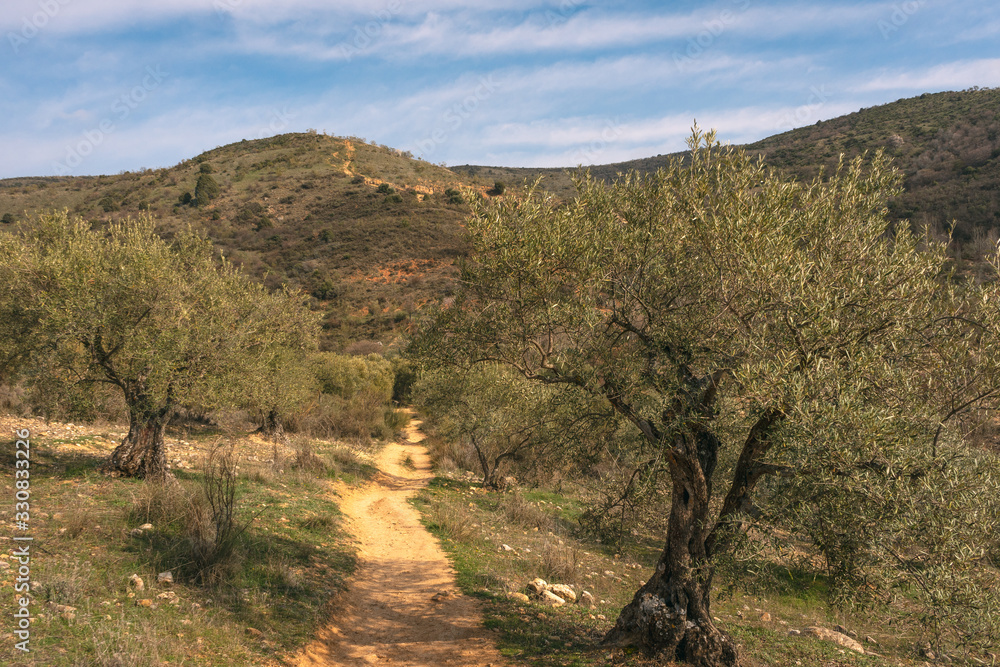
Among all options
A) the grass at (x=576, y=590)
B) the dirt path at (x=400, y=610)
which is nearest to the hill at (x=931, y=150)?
the grass at (x=576, y=590)

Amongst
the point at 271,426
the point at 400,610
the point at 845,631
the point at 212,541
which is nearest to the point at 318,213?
the point at 271,426

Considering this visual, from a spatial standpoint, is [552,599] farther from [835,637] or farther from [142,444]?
[142,444]

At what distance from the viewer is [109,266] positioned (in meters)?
12.8

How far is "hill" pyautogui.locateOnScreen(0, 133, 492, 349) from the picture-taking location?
59344 mm

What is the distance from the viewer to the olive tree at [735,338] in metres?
5.53

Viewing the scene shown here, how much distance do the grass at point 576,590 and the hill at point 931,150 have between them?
1460 centimetres

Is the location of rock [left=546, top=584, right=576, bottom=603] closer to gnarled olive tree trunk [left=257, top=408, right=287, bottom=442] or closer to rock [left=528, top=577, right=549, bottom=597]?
rock [left=528, top=577, right=549, bottom=597]

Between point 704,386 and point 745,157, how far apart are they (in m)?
3.51

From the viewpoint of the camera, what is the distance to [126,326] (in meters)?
12.6

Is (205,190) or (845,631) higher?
(205,190)

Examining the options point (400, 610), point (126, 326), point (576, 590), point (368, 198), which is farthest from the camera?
point (368, 198)

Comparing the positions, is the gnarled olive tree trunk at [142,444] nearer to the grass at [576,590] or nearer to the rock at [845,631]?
the grass at [576,590]

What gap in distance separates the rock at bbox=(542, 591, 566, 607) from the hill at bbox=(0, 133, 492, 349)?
42054 millimetres

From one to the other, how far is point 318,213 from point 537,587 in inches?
2971
